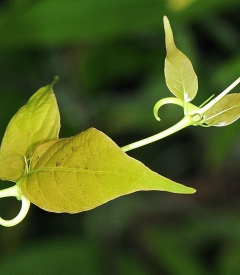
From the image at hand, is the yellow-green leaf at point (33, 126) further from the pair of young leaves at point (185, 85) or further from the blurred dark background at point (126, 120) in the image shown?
the blurred dark background at point (126, 120)

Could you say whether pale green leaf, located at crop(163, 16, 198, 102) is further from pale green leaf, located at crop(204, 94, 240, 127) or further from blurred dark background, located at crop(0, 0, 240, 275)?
blurred dark background, located at crop(0, 0, 240, 275)

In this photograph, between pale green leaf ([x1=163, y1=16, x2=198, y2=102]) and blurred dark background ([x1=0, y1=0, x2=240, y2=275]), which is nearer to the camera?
pale green leaf ([x1=163, y1=16, x2=198, y2=102])

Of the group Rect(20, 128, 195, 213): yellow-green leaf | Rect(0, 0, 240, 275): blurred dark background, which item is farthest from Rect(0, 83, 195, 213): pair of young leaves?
Rect(0, 0, 240, 275): blurred dark background

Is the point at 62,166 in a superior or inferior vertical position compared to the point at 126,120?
inferior

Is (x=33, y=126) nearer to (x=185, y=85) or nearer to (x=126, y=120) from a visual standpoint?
(x=185, y=85)

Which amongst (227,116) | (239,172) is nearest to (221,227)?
(239,172)

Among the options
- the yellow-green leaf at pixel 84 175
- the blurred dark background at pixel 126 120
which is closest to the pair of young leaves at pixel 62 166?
the yellow-green leaf at pixel 84 175

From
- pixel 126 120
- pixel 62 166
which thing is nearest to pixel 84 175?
pixel 62 166
